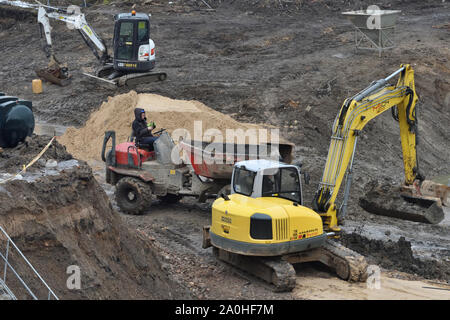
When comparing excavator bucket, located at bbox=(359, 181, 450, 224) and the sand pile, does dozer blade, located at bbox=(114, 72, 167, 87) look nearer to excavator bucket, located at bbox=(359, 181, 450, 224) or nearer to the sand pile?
the sand pile

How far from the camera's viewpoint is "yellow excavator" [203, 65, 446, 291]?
34.3 ft

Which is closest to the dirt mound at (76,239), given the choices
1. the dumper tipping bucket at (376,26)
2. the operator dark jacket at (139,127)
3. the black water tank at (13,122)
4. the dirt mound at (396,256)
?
the black water tank at (13,122)

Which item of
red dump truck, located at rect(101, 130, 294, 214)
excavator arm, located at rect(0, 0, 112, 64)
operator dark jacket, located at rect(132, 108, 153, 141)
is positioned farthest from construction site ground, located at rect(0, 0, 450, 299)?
operator dark jacket, located at rect(132, 108, 153, 141)

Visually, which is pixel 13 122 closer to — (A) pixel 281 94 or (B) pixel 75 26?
(A) pixel 281 94

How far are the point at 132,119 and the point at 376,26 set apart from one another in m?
11.9

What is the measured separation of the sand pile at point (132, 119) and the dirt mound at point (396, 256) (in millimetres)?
6078

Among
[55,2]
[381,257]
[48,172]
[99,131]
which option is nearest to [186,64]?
[99,131]

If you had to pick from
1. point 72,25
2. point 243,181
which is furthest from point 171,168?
point 72,25

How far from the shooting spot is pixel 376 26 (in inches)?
1028

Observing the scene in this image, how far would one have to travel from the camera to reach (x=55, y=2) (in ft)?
122

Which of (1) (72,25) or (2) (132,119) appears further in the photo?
(1) (72,25)

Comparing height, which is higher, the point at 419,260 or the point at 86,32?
the point at 86,32
